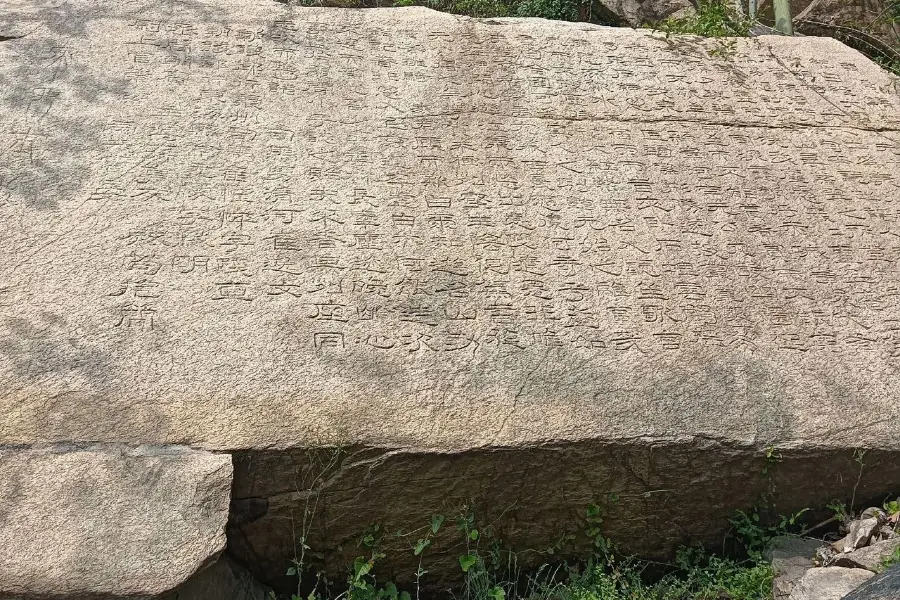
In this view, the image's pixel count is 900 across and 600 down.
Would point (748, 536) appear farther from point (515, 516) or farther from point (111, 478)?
point (111, 478)

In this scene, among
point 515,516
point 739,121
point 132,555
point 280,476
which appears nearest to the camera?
point 132,555

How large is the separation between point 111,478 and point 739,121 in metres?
3.07

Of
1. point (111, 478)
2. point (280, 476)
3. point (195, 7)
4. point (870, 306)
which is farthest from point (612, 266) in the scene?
point (195, 7)

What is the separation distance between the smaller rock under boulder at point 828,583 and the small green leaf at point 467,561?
1.07 meters

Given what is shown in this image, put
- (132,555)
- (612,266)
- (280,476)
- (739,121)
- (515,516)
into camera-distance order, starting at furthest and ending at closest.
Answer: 1. (739,121)
2. (612,266)
3. (515,516)
4. (280,476)
5. (132,555)

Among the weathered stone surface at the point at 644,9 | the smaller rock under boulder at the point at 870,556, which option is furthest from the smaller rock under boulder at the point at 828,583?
the weathered stone surface at the point at 644,9

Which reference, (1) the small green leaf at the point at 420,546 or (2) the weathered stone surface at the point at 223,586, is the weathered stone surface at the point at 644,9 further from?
(2) the weathered stone surface at the point at 223,586

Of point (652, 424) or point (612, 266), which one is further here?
point (612, 266)

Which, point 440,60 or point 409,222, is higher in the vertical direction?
point 440,60

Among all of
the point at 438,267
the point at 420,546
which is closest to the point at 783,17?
the point at 438,267

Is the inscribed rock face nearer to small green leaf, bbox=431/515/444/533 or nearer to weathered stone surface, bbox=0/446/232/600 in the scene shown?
weathered stone surface, bbox=0/446/232/600

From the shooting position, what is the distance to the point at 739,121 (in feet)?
12.5

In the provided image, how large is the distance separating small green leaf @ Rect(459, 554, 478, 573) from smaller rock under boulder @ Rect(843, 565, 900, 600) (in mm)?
1141

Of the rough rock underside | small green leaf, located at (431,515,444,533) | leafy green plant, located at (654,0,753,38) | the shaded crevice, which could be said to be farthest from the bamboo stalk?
small green leaf, located at (431,515,444,533)
